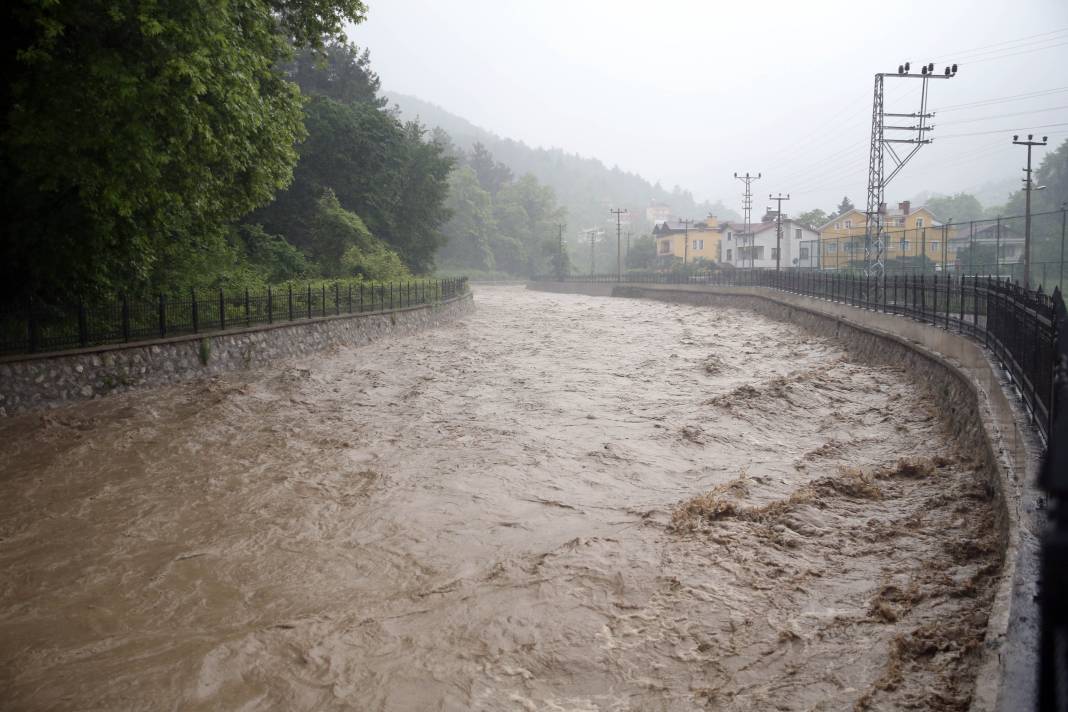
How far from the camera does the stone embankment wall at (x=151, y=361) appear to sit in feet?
44.8

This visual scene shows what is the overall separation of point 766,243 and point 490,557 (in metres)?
87.1

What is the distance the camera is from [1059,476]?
53.6 inches

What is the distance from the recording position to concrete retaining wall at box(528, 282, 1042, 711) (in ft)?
14.2

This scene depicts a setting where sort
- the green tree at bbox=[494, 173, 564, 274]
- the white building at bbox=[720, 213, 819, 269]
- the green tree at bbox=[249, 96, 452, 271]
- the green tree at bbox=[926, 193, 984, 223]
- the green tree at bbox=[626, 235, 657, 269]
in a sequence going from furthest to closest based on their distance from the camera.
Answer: the green tree at bbox=[494, 173, 564, 274]
the green tree at bbox=[926, 193, 984, 223]
the green tree at bbox=[626, 235, 657, 269]
the white building at bbox=[720, 213, 819, 269]
the green tree at bbox=[249, 96, 452, 271]

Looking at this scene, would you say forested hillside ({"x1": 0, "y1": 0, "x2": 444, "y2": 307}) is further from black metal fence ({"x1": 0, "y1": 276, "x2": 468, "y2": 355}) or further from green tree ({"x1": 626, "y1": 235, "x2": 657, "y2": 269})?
green tree ({"x1": 626, "y1": 235, "x2": 657, "y2": 269})

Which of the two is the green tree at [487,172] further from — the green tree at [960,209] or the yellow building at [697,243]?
the green tree at [960,209]

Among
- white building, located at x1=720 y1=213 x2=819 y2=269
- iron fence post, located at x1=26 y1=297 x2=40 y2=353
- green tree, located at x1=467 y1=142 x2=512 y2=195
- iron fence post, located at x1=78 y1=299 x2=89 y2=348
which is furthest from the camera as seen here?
green tree, located at x1=467 y1=142 x2=512 y2=195

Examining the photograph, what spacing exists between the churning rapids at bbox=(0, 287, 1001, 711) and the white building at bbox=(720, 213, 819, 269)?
74.3 m

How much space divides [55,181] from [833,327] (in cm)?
2489

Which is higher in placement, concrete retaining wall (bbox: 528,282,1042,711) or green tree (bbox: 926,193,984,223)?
green tree (bbox: 926,193,984,223)

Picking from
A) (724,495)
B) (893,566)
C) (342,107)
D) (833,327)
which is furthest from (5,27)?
(342,107)

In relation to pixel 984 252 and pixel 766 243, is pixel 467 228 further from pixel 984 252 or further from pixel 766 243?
pixel 984 252

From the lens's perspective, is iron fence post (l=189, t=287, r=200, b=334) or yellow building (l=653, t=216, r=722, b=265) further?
yellow building (l=653, t=216, r=722, b=265)

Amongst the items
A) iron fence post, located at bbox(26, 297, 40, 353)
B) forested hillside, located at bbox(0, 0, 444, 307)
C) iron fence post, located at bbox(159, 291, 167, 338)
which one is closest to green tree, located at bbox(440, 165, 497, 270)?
forested hillside, located at bbox(0, 0, 444, 307)
